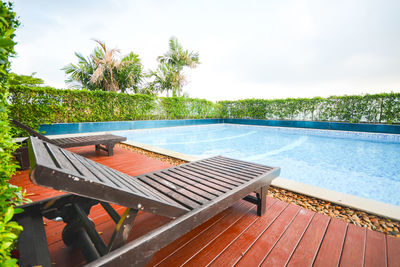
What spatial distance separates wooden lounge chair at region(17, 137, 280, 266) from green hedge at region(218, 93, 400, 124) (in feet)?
36.7

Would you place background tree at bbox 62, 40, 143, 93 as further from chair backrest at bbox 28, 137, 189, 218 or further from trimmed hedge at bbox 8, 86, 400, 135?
chair backrest at bbox 28, 137, 189, 218

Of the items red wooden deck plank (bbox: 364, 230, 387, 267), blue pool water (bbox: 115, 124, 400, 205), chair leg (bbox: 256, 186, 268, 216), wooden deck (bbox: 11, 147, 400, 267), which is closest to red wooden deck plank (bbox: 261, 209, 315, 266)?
wooden deck (bbox: 11, 147, 400, 267)

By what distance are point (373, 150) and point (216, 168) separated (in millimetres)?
7993

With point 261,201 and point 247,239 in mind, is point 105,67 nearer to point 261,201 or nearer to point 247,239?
point 261,201

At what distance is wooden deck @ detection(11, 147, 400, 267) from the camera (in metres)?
1.45

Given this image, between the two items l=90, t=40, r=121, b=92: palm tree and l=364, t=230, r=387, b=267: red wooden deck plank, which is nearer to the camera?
l=364, t=230, r=387, b=267: red wooden deck plank

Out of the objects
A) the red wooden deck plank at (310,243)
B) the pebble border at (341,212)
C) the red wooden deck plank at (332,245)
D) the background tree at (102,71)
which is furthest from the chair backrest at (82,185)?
the background tree at (102,71)

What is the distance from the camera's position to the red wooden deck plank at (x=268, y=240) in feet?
4.79

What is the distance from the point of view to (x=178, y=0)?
501 inches

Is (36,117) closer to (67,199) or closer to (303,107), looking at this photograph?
(67,199)

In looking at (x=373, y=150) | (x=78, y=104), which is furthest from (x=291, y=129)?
(x=78, y=104)

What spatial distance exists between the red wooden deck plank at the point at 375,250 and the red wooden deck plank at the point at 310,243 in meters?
0.33

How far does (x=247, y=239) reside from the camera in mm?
1707

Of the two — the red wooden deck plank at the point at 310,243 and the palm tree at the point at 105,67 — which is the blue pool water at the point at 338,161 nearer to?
the red wooden deck plank at the point at 310,243
